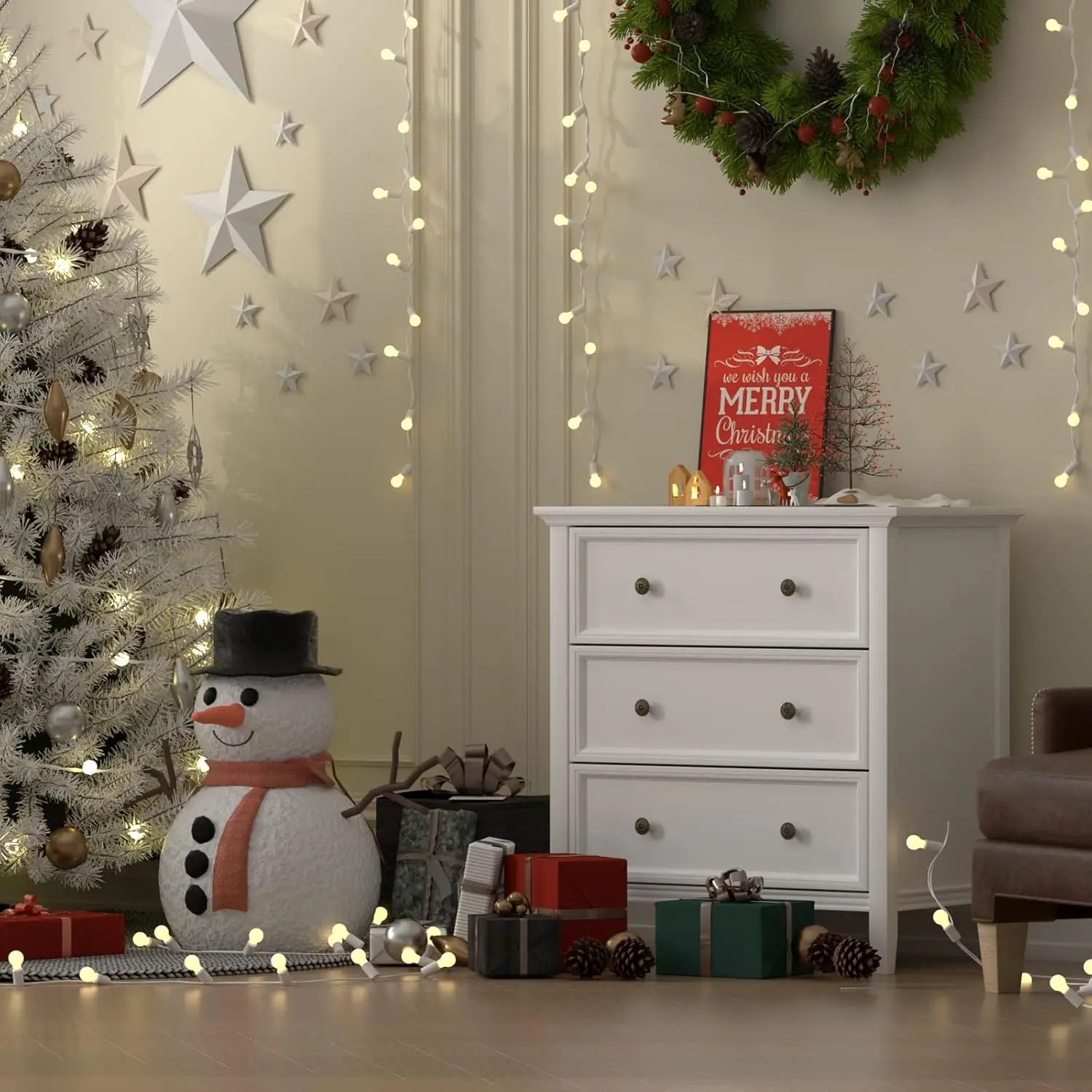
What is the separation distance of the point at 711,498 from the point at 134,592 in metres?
1.21

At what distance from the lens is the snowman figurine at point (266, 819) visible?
347 cm

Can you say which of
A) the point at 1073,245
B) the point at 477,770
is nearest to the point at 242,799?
the point at 477,770

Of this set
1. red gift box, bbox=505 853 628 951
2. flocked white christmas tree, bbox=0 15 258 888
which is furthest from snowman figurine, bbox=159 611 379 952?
red gift box, bbox=505 853 628 951

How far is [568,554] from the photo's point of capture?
360 centimetres

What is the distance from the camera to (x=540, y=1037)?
276 centimetres

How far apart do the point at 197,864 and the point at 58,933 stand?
0.93 feet

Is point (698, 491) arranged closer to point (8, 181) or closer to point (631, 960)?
point (631, 960)

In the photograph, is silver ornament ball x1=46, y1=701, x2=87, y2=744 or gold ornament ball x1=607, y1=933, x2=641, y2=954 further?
silver ornament ball x1=46, y1=701, x2=87, y2=744

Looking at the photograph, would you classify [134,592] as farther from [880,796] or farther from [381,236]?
[880,796]

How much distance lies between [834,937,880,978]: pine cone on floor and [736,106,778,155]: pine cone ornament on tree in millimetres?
1640

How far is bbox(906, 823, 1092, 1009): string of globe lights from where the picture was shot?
3.06 metres

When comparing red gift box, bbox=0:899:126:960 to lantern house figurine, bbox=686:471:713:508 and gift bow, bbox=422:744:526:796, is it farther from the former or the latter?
lantern house figurine, bbox=686:471:713:508

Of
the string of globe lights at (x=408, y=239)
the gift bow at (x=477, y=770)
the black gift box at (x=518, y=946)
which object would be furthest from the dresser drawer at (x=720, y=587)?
the string of globe lights at (x=408, y=239)

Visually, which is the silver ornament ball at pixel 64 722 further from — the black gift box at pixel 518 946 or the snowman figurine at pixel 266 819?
the black gift box at pixel 518 946
